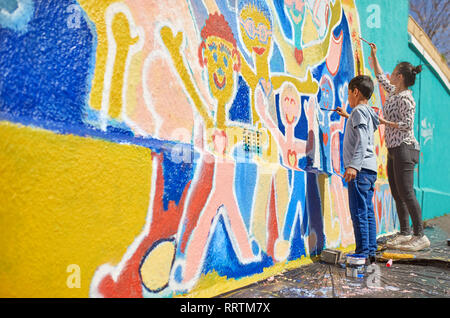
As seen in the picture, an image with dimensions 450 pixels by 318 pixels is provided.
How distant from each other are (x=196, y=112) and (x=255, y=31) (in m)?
0.94

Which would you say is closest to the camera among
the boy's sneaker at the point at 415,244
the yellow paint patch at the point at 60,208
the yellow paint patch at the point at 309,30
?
the yellow paint patch at the point at 60,208

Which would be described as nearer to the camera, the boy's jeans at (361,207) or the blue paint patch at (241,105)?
the blue paint patch at (241,105)

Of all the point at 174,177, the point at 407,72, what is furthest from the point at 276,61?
the point at 407,72

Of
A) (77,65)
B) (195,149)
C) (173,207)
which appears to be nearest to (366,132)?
(195,149)

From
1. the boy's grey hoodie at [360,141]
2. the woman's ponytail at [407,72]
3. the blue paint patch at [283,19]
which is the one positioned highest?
the blue paint patch at [283,19]

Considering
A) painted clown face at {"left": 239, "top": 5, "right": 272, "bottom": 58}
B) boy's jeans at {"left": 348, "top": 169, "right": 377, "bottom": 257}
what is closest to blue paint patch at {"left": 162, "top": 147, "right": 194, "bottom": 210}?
painted clown face at {"left": 239, "top": 5, "right": 272, "bottom": 58}

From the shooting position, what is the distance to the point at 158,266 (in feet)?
5.87

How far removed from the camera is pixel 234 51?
95.3 inches

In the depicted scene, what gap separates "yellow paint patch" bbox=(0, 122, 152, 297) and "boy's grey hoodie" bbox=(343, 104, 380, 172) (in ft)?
6.13

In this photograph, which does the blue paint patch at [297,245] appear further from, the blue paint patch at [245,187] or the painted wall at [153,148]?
the blue paint patch at [245,187]

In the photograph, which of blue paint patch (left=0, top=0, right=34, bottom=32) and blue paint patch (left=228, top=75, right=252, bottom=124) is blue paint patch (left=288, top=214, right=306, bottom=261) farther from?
blue paint patch (left=0, top=0, right=34, bottom=32)

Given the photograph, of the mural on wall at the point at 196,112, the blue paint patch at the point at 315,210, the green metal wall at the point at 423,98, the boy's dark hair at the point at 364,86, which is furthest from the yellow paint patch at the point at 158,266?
the green metal wall at the point at 423,98

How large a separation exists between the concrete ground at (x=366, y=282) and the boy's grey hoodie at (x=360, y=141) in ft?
2.69

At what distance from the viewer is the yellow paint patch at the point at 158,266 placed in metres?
1.73
